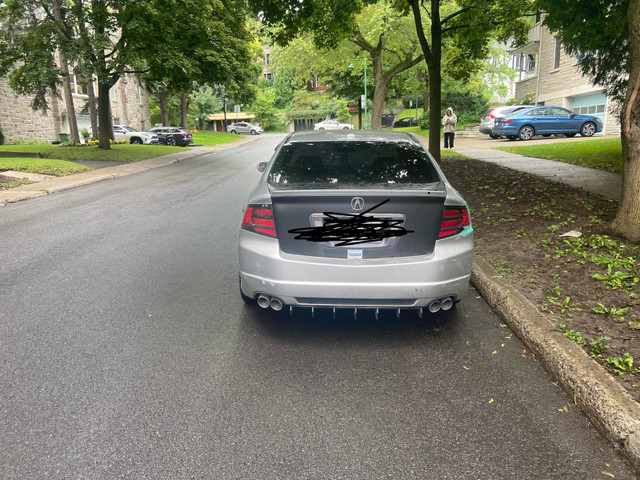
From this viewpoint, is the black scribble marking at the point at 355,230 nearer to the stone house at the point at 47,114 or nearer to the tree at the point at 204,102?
the stone house at the point at 47,114

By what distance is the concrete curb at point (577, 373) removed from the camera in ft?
8.86

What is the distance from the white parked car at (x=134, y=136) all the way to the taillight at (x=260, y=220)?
37936 mm

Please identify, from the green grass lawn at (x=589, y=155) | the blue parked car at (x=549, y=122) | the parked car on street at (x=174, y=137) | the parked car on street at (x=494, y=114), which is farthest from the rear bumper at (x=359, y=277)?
the parked car on street at (x=174, y=137)

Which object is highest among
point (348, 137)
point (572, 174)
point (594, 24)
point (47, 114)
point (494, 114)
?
point (594, 24)

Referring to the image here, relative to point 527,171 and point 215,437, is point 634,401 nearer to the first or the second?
point 215,437

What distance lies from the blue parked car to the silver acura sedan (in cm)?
2355

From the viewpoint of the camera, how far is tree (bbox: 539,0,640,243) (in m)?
5.55

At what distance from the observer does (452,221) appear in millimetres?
3938

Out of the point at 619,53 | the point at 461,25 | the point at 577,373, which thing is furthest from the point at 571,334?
the point at 461,25

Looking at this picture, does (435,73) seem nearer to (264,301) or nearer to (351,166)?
(351,166)

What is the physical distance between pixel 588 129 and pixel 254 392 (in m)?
26.5

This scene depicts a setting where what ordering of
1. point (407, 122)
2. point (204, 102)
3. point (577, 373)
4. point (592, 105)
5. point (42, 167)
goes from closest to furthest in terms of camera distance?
1. point (577, 373)
2. point (42, 167)
3. point (592, 105)
4. point (407, 122)
5. point (204, 102)

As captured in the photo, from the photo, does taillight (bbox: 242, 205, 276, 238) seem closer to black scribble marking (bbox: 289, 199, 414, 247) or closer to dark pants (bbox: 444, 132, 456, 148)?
black scribble marking (bbox: 289, 199, 414, 247)

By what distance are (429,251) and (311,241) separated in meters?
0.89
